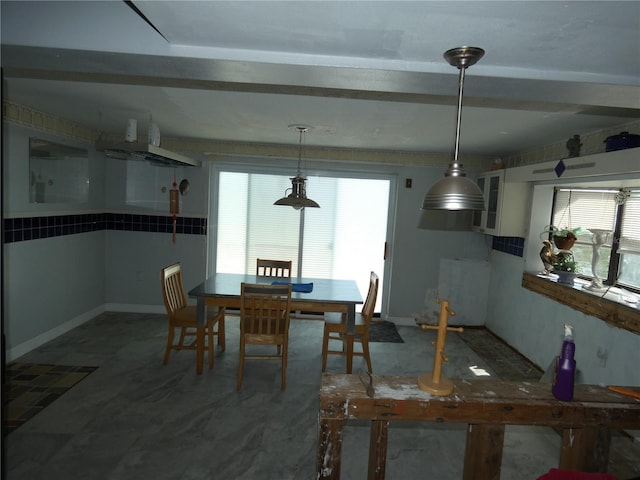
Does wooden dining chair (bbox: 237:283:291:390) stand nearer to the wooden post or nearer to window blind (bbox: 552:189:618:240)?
the wooden post

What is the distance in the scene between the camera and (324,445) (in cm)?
158

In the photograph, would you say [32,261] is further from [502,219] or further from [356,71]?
[502,219]

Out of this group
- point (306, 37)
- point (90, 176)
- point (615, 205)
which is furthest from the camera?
point (90, 176)

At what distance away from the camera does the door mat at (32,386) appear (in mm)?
2641

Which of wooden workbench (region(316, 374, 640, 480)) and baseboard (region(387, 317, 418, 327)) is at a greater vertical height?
wooden workbench (region(316, 374, 640, 480))

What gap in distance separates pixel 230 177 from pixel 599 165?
150 inches

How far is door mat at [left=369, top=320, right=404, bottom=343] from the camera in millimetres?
4438

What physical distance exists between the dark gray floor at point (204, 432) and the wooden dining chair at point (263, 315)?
28cm

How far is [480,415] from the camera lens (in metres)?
1.59

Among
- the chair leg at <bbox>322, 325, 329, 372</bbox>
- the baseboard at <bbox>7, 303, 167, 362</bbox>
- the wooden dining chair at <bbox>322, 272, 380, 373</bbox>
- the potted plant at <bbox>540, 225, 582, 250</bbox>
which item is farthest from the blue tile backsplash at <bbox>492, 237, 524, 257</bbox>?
the baseboard at <bbox>7, 303, 167, 362</bbox>

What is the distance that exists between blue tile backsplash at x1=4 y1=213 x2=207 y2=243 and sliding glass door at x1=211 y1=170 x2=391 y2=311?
1.28ft

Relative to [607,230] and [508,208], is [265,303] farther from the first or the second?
[607,230]

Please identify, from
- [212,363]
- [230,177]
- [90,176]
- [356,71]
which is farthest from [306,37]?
[90,176]

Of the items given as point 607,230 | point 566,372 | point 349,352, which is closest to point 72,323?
point 349,352
